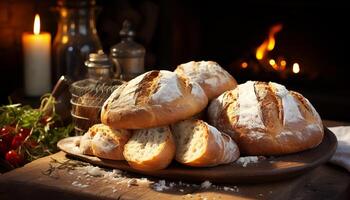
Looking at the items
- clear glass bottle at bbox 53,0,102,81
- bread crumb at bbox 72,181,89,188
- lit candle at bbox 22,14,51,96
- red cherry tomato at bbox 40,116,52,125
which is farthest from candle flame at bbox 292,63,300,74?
bread crumb at bbox 72,181,89,188

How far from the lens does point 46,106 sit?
165 cm

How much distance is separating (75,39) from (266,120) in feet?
3.74

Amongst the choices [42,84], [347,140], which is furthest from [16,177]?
[42,84]

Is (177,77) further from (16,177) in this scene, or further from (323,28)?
(323,28)

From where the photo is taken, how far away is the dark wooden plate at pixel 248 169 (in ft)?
3.82

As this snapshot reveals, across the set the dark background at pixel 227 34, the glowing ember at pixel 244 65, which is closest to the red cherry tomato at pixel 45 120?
the dark background at pixel 227 34

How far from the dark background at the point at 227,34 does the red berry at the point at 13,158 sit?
1248 mm

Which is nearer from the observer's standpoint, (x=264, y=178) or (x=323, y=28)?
(x=264, y=178)

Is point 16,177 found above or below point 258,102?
below

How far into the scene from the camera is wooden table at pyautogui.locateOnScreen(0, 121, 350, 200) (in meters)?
1.13

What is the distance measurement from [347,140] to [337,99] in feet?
3.83

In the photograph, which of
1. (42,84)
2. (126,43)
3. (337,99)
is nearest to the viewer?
(126,43)

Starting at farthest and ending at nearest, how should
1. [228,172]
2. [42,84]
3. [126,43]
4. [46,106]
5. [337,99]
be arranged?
[337,99] < [42,84] < [126,43] < [46,106] < [228,172]

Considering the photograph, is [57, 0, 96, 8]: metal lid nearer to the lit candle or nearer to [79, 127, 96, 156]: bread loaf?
the lit candle
